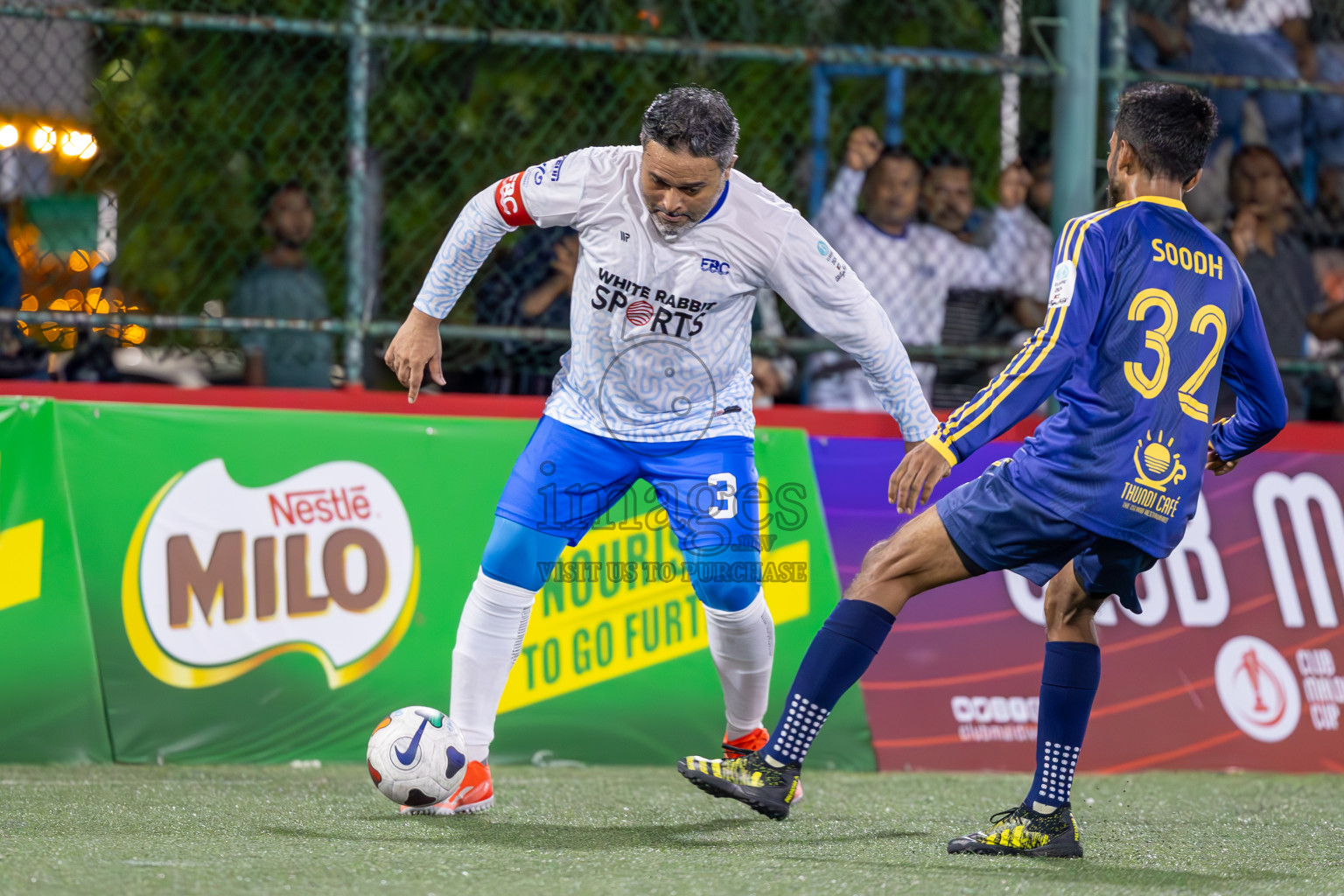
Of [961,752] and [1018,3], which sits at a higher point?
[1018,3]

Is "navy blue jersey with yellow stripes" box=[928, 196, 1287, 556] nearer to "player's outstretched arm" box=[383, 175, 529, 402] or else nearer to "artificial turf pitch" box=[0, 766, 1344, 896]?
"artificial turf pitch" box=[0, 766, 1344, 896]

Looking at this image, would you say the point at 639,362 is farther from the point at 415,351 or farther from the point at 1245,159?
the point at 1245,159

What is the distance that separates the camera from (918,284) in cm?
658

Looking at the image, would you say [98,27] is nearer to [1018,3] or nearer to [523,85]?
[523,85]

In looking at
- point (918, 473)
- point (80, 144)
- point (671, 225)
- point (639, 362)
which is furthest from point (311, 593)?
point (918, 473)

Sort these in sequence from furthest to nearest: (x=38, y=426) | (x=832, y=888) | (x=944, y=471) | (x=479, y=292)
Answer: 1. (x=479, y=292)
2. (x=38, y=426)
3. (x=944, y=471)
4. (x=832, y=888)

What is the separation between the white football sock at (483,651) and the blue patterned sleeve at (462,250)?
823 millimetres

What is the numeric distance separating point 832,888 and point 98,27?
4.54m

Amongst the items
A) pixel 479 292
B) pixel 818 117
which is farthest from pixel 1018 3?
pixel 479 292

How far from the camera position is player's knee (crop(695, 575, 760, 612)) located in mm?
4488

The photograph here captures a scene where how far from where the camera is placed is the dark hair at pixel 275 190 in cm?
632

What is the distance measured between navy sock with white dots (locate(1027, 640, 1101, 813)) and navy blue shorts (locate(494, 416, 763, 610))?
100cm

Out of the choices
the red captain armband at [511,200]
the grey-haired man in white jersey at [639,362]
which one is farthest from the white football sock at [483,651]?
the red captain armband at [511,200]

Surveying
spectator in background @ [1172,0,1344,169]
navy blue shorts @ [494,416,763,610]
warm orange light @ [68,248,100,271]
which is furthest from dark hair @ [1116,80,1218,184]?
warm orange light @ [68,248,100,271]
